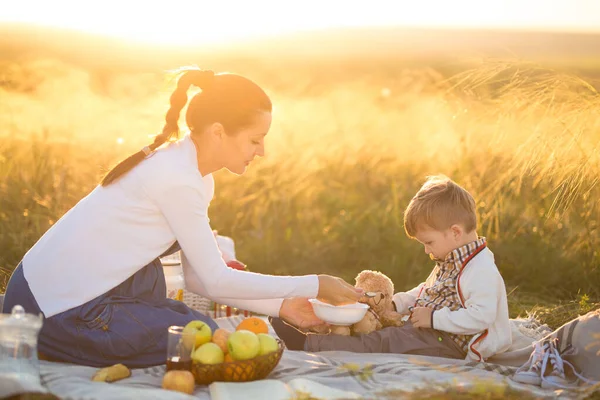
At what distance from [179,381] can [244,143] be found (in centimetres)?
121

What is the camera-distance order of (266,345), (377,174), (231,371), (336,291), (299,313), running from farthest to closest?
(377,174), (299,313), (336,291), (266,345), (231,371)

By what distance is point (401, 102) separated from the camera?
1041 centimetres

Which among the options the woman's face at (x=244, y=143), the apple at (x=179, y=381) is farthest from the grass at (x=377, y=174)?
the apple at (x=179, y=381)

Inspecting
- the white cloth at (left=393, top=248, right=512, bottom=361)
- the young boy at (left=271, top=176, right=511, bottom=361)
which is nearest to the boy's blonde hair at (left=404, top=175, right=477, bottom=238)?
the young boy at (left=271, top=176, right=511, bottom=361)

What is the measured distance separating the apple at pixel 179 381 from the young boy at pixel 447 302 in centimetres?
103

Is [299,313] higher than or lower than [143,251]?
lower

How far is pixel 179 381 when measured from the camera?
11.8ft

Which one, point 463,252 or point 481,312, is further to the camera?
point 463,252

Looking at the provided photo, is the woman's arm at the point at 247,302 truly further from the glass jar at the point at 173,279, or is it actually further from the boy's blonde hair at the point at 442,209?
the boy's blonde hair at the point at 442,209

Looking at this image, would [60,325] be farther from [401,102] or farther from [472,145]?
[401,102]

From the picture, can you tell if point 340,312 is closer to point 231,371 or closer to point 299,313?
point 299,313

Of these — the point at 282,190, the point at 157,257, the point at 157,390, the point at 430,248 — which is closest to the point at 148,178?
the point at 157,257

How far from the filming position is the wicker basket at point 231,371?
3719 millimetres

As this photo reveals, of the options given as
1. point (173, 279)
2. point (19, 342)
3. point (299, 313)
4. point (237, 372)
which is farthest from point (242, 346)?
point (173, 279)
